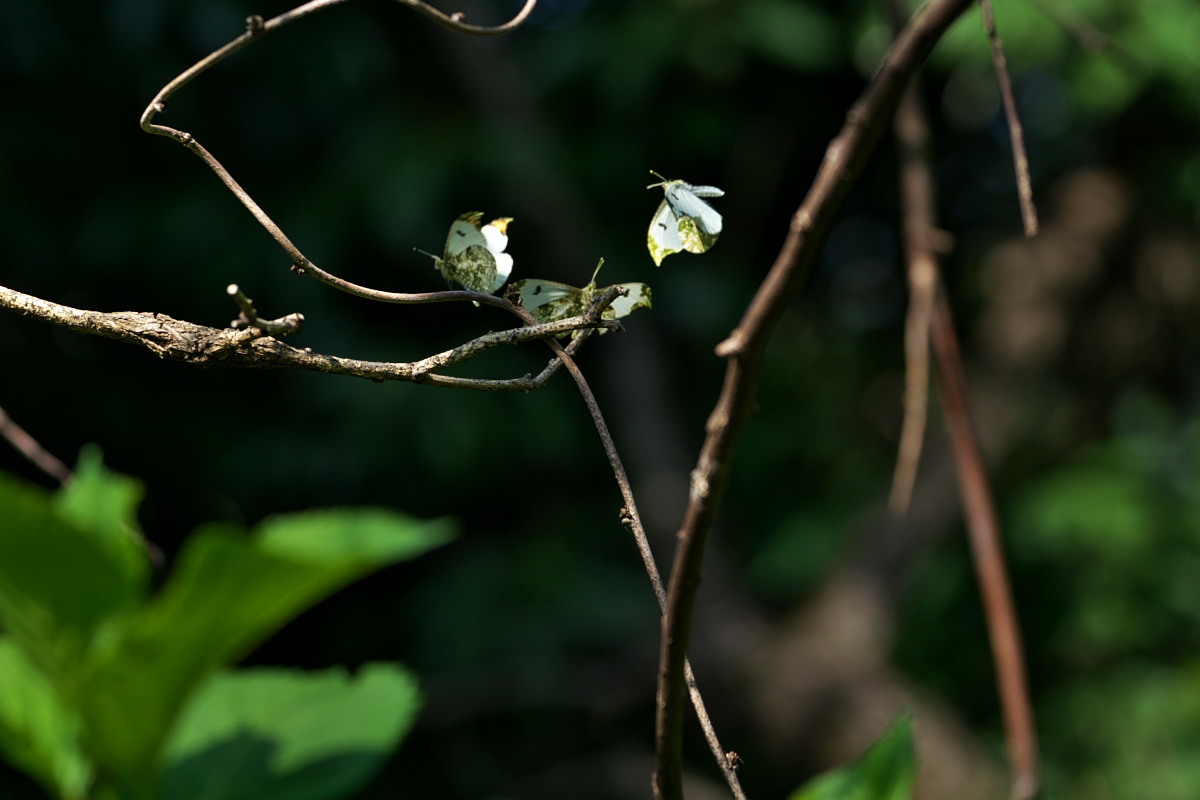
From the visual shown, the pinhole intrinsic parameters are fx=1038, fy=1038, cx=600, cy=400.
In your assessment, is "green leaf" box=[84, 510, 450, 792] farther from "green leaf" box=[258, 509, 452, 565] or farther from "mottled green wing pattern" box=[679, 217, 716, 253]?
"mottled green wing pattern" box=[679, 217, 716, 253]

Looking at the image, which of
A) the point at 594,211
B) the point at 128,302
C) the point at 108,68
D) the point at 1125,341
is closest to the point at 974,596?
the point at 1125,341

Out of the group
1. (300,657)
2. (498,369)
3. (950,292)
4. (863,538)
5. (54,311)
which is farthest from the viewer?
(950,292)

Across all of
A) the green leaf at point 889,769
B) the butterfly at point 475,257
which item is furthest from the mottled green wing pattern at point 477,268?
the green leaf at point 889,769

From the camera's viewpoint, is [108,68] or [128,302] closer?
[108,68]

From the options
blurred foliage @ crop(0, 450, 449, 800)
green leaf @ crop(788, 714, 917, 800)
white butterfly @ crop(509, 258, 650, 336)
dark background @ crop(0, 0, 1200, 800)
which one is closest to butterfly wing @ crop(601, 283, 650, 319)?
white butterfly @ crop(509, 258, 650, 336)

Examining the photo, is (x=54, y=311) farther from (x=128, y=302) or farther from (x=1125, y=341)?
(x=1125, y=341)

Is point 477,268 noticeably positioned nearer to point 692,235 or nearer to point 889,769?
point 692,235
